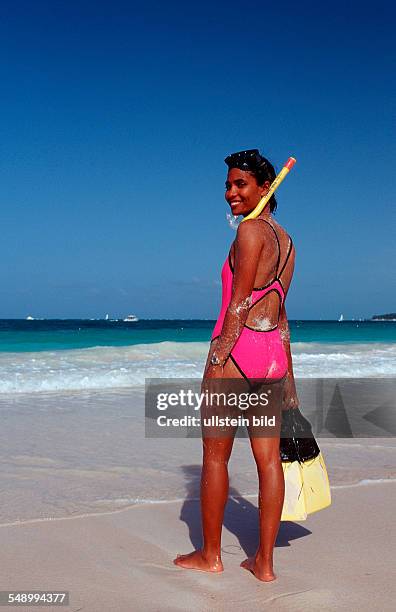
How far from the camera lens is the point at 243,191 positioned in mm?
3234

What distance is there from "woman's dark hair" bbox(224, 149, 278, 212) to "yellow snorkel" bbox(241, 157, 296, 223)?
55mm

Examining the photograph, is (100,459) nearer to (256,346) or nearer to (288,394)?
(288,394)

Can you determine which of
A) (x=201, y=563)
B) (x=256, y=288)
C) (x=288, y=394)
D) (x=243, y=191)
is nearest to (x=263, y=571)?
(x=201, y=563)

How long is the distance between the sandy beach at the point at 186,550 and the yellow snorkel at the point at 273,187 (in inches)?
69.4

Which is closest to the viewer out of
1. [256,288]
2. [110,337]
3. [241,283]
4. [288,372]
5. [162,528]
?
[241,283]

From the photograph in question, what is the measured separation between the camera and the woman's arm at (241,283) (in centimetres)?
298

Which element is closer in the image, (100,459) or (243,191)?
(243,191)

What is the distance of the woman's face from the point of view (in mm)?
3227

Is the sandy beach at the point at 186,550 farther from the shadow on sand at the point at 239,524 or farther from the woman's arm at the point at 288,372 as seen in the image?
the woman's arm at the point at 288,372

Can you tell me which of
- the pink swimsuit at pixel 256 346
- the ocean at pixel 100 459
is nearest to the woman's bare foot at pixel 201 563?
the pink swimsuit at pixel 256 346

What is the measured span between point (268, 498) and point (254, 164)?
164 cm

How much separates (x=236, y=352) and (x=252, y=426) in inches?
15.0

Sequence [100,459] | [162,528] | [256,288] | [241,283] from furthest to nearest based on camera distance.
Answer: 1. [100,459]
2. [162,528]
3. [256,288]
4. [241,283]

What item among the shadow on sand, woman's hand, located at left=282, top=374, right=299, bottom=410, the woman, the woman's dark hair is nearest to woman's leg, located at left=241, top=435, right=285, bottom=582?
the woman
